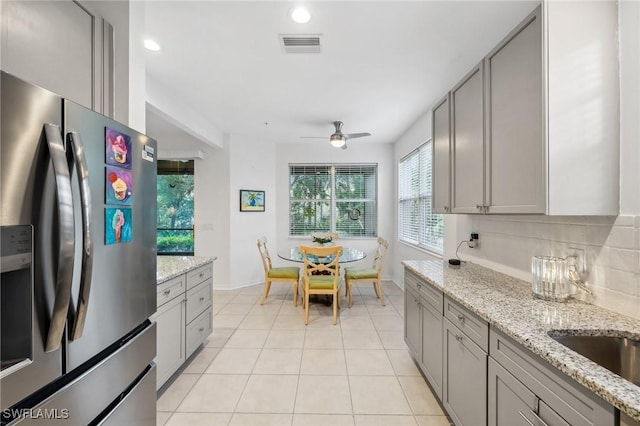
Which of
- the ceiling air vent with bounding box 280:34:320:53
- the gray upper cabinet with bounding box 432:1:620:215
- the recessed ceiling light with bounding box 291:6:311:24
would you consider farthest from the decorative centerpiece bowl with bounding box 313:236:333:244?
the gray upper cabinet with bounding box 432:1:620:215

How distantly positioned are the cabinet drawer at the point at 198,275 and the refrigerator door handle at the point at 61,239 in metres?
1.65

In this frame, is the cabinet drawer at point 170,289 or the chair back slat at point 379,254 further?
the chair back slat at point 379,254

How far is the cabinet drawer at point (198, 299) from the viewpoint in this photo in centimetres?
241

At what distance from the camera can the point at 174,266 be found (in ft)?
7.89

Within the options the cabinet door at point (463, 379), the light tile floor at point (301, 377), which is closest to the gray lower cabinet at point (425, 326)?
the cabinet door at point (463, 379)

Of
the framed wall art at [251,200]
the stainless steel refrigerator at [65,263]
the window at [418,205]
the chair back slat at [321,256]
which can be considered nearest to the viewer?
the stainless steel refrigerator at [65,263]

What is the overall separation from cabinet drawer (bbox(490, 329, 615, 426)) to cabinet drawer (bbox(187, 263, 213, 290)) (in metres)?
2.32

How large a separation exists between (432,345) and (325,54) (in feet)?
8.18

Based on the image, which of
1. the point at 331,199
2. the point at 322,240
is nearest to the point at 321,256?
the point at 322,240

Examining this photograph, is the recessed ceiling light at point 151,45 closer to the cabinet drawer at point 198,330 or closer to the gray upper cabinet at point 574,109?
the cabinet drawer at point 198,330

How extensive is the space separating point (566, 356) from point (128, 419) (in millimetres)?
1762

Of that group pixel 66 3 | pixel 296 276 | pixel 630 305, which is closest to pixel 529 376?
pixel 630 305

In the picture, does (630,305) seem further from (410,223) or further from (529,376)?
(410,223)

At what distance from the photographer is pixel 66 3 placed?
1.25 m
